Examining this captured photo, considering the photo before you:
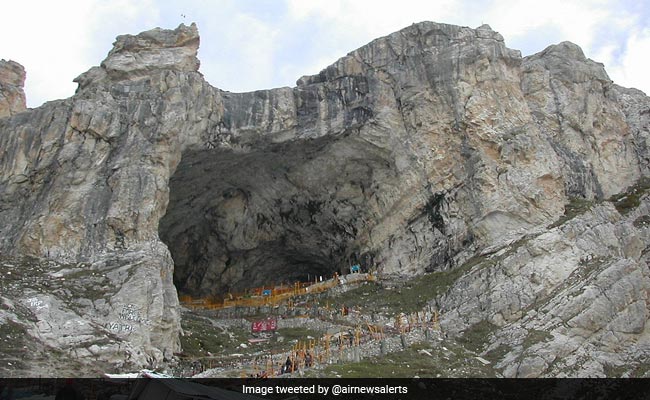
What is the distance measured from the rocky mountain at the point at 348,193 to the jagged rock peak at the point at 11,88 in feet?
3.53

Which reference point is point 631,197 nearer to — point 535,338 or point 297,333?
point 535,338

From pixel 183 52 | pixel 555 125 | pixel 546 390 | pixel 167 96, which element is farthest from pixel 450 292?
pixel 183 52

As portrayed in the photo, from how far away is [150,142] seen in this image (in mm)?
35656

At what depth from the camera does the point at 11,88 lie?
54625 millimetres

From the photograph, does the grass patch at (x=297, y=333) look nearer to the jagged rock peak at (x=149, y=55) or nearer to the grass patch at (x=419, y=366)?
the grass patch at (x=419, y=366)

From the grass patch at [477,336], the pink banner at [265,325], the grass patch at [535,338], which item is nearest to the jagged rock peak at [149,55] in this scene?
the pink banner at [265,325]

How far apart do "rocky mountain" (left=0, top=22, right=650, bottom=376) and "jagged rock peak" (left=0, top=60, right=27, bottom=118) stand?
1.08 metres

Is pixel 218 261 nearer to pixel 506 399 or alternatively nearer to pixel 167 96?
pixel 167 96

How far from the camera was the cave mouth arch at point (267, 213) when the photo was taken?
138 feet

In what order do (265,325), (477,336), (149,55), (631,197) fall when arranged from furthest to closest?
(631,197) < (149,55) < (265,325) < (477,336)

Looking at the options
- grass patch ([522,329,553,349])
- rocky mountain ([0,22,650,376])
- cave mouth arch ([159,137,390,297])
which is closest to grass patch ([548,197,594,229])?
rocky mountain ([0,22,650,376])

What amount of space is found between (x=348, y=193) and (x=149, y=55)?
48.9ft

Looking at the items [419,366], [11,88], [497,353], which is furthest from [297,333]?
[11,88]

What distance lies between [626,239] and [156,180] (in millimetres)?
25222
